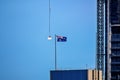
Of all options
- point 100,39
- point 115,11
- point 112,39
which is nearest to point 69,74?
point 100,39

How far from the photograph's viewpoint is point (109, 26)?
268 feet

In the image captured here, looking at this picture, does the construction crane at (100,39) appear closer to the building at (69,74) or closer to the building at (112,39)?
the building at (69,74)

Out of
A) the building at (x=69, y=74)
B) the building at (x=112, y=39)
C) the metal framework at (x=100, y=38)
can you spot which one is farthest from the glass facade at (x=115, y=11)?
the building at (x=69, y=74)

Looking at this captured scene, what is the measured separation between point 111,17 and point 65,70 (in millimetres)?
37105

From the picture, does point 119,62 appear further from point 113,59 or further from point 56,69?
point 56,69

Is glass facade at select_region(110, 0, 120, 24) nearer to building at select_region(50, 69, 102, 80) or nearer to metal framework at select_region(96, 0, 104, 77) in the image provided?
metal framework at select_region(96, 0, 104, 77)

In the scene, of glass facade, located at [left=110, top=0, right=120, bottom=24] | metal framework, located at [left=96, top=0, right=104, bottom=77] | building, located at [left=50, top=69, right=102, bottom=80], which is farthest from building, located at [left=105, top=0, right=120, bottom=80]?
building, located at [left=50, top=69, right=102, bottom=80]

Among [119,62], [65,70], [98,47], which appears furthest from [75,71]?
[119,62]

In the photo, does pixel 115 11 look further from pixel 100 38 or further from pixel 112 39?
pixel 100 38

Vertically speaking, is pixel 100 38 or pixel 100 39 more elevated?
pixel 100 38

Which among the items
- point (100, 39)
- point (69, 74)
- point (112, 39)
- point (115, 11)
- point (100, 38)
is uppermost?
point (115, 11)

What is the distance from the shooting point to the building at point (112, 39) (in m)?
79.8

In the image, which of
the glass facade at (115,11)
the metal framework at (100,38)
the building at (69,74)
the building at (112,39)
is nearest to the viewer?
the building at (69,74)

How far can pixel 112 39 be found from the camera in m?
81.2
